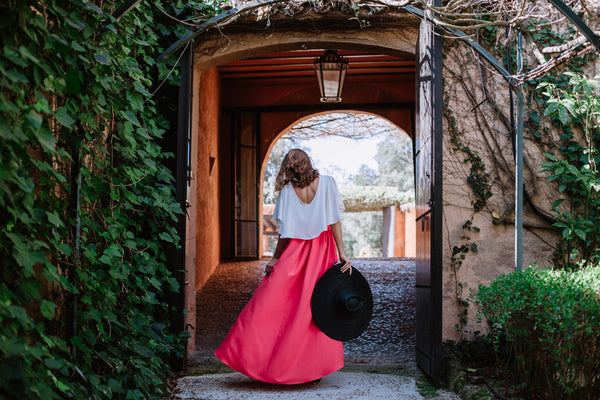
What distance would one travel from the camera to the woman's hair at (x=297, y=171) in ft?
12.8

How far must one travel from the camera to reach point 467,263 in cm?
466

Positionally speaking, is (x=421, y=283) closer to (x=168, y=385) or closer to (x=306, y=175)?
(x=306, y=175)

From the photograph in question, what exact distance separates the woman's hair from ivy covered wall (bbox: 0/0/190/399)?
0.80 m

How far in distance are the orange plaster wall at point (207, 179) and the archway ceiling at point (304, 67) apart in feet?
1.57

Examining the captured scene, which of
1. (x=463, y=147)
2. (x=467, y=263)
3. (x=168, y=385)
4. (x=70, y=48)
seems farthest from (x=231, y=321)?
(x=70, y=48)

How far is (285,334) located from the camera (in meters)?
3.79

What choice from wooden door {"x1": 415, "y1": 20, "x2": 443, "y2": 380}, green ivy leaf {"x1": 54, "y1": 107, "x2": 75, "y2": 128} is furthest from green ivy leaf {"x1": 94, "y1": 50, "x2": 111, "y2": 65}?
wooden door {"x1": 415, "y1": 20, "x2": 443, "y2": 380}

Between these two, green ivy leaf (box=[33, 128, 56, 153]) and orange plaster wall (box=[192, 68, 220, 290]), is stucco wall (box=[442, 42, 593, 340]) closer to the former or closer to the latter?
orange plaster wall (box=[192, 68, 220, 290])

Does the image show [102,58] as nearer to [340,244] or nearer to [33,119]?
[33,119]

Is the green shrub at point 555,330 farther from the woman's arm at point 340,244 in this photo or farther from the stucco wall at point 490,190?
the stucco wall at point 490,190

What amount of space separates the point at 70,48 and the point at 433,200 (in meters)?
2.51

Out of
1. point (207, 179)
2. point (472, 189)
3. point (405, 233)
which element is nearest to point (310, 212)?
point (472, 189)

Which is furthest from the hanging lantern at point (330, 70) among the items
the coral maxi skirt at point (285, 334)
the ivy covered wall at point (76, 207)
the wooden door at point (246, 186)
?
the wooden door at point (246, 186)

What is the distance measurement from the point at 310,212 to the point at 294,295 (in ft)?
1.91
